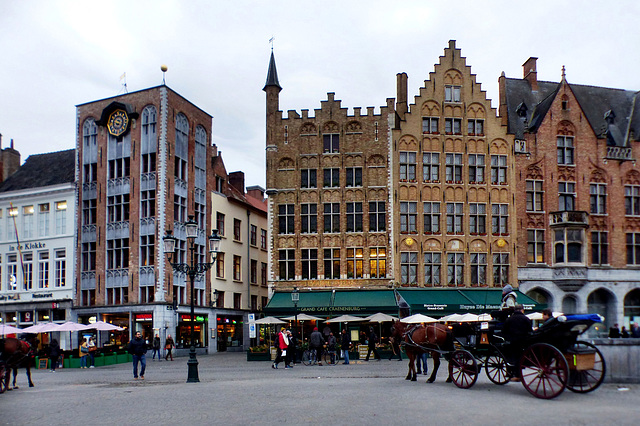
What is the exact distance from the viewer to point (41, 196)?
47969 millimetres

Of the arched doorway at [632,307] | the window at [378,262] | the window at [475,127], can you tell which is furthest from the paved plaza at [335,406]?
the arched doorway at [632,307]

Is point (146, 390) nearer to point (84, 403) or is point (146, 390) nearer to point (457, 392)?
point (84, 403)

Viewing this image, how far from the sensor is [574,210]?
44562mm

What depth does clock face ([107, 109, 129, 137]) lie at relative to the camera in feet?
151

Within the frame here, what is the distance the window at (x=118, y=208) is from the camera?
4550cm

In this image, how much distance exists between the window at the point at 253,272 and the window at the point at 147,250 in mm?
12485

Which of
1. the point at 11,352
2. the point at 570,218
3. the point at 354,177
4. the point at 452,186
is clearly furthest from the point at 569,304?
the point at 11,352

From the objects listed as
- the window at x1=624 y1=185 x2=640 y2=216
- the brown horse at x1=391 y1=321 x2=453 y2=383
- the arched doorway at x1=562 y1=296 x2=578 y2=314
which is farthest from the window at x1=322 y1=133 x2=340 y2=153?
the brown horse at x1=391 y1=321 x2=453 y2=383

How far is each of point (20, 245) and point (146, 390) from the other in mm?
34265

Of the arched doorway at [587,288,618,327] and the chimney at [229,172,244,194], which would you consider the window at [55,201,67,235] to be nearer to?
the chimney at [229,172,244,194]

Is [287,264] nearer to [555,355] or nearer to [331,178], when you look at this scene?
[331,178]

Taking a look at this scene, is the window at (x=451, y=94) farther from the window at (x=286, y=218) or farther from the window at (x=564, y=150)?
the window at (x=286, y=218)

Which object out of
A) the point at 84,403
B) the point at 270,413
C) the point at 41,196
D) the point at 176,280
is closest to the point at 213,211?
the point at 176,280

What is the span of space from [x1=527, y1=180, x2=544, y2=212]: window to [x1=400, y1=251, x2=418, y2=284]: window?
851cm
